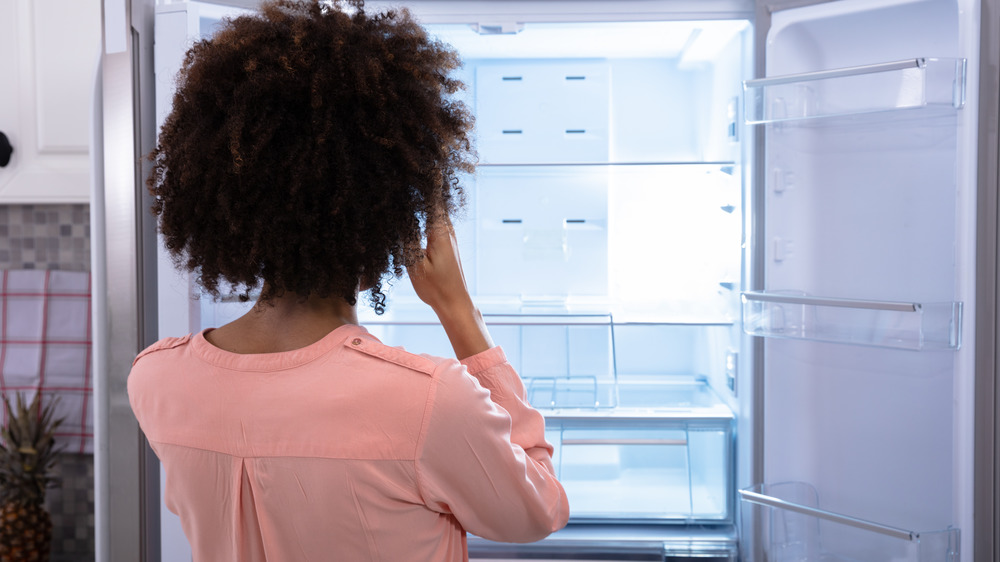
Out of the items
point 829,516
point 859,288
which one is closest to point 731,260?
point 859,288

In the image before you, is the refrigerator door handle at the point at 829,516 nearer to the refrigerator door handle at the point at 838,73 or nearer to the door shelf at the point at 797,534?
the door shelf at the point at 797,534

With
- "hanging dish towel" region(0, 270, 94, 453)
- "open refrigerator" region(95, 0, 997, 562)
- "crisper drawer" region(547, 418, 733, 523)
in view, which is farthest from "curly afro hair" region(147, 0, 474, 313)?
"hanging dish towel" region(0, 270, 94, 453)

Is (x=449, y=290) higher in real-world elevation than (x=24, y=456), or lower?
higher

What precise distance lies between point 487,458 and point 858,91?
1045 mm

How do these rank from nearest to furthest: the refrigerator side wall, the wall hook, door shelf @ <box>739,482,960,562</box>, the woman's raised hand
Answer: the woman's raised hand, the refrigerator side wall, door shelf @ <box>739,482,960,562</box>, the wall hook

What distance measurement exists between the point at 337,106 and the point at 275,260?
136 millimetres

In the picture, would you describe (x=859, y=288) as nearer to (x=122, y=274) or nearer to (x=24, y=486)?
(x=122, y=274)

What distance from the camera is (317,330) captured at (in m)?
0.63

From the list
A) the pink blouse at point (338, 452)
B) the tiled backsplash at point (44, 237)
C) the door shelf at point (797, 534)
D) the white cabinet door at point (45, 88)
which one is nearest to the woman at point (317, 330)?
the pink blouse at point (338, 452)

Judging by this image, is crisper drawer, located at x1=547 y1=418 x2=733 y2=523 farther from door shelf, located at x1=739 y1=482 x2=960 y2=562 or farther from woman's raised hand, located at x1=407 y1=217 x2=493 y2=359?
woman's raised hand, located at x1=407 y1=217 x2=493 y2=359

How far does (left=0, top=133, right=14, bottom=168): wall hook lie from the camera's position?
170 centimetres

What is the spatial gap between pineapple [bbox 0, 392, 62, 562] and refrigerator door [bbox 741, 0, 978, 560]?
1.60 meters

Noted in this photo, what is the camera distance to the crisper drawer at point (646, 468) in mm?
1583

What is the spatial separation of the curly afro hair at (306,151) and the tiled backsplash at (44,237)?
1.45 meters
